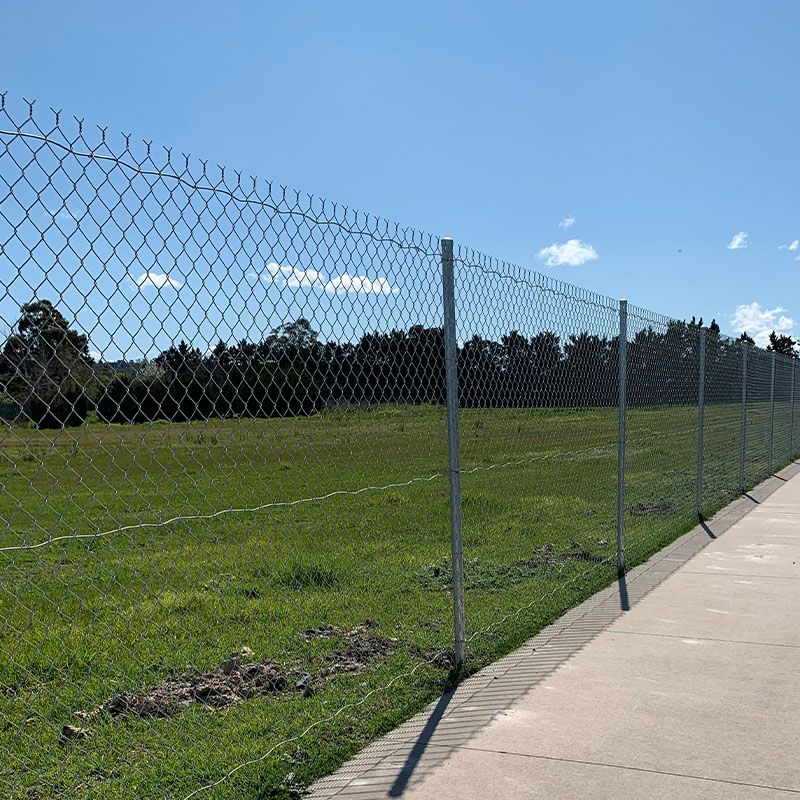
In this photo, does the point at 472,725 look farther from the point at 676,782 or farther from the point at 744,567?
the point at 744,567

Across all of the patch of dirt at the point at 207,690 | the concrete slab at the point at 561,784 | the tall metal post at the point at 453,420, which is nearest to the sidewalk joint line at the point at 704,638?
the tall metal post at the point at 453,420

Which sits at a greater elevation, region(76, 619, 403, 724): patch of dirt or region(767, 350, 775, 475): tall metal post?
region(767, 350, 775, 475): tall metal post

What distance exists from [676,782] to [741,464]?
10799 mm

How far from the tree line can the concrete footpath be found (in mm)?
1548

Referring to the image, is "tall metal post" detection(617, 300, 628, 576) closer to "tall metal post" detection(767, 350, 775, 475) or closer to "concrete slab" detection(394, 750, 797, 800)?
"concrete slab" detection(394, 750, 797, 800)

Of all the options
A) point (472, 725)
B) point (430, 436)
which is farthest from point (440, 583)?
point (472, 725)

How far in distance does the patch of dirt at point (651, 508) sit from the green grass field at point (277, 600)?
13 cm

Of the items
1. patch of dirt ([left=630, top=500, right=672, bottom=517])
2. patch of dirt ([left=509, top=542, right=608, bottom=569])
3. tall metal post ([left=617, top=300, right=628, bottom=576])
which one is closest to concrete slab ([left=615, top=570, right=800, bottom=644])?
tall metal post ([left=617, top=300, right=628, bottom=576])

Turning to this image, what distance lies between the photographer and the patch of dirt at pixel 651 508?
10.2 m

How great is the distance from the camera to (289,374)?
388 cm

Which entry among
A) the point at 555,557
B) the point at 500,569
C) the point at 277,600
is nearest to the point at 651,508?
the point at 555,557

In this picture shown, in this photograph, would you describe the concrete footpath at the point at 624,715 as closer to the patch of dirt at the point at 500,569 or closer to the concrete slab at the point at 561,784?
the concrete slab at the point at 561,784

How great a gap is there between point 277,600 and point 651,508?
5907 millimetres

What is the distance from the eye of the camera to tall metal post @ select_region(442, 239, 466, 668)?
4.63m
